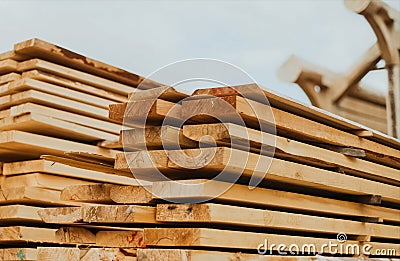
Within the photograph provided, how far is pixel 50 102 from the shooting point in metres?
5.37

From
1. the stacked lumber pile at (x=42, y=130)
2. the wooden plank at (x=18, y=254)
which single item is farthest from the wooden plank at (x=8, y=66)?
the wooden plank at (x=18, y=254)

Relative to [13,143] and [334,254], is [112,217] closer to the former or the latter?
[334,254]

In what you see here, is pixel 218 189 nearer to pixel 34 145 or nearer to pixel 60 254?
pixel 60 254

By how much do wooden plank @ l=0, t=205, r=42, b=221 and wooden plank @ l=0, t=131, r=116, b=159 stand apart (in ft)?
1.58

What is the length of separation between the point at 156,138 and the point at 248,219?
0.64m

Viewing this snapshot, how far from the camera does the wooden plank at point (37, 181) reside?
16.7 ft

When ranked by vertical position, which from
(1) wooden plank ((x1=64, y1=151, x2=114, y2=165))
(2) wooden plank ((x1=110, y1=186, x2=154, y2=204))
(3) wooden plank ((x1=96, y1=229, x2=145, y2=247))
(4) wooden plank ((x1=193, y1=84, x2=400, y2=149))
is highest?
(4) wooden plank ((x1=193, y1=84, x2=400, y2=149))

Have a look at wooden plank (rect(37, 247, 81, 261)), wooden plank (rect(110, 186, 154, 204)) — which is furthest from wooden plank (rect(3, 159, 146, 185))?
wooden plank (rect(110, 186, 154, 204))

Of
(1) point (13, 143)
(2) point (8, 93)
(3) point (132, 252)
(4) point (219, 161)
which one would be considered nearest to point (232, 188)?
(4) point (219, 161)

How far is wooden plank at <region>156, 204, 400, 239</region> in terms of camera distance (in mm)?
3188

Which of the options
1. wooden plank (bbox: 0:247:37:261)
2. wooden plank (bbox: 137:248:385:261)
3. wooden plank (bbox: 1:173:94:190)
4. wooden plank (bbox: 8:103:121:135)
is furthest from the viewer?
wooden plank (bbox: 8:103:121:135)

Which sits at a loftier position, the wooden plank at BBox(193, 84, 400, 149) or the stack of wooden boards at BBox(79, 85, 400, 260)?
the wooden plank at BBox(193, 84, 400, 149)

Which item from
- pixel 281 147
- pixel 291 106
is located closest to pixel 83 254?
pixel 281 147

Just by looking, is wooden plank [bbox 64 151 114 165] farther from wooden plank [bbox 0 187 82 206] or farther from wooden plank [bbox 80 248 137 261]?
wooden plank [bbox 0 187 82 206]
